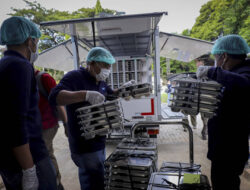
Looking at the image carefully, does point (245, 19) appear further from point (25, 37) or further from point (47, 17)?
point (47, 17)

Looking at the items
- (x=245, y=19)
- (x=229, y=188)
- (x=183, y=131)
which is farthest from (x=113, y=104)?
(x=245, y=19)

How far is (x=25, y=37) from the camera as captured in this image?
1.45 m

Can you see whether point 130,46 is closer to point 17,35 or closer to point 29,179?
point 17,35

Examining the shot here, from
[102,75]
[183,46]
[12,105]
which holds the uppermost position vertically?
[183,46]

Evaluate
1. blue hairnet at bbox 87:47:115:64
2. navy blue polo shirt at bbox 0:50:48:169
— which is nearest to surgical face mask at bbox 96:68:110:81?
blue hairnet at bbox 87:47:115:64

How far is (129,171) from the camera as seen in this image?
179cm

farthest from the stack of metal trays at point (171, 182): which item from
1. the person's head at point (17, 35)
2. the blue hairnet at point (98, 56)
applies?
the person's head at point (17, 35)

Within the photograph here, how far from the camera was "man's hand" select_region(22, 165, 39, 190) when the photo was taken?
130 centimetres

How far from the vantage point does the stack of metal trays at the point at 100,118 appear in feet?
5.66

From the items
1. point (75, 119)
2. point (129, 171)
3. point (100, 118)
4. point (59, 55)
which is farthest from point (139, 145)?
point (59, 55)

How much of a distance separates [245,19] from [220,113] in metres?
14.2

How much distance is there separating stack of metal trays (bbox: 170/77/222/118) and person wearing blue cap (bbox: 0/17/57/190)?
1.37 meters

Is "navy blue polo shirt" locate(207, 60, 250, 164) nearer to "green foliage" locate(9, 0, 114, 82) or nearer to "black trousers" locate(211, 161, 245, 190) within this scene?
"black trousers" locate(211, 161, 245, 190)

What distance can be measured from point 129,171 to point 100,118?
65 centimetres
